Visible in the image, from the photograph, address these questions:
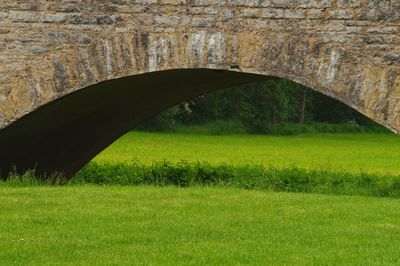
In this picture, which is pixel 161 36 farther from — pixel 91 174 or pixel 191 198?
pixel 91 174

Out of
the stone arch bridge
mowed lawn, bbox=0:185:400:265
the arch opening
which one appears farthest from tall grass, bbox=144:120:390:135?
the stone arch bridge

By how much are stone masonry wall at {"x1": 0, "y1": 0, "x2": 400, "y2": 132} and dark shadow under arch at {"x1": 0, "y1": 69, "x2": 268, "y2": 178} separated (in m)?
0.28

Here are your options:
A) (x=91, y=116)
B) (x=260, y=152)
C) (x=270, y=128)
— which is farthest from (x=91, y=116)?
(x=270, y=128)

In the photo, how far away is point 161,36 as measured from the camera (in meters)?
10.2

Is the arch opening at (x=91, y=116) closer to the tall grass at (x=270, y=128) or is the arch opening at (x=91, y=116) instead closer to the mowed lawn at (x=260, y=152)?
the mowed lawn at (x=260, y=152)

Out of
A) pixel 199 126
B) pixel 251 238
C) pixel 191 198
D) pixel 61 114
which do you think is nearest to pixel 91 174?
pixel 61 114

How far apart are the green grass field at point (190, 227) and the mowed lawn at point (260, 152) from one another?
8613 millimetres

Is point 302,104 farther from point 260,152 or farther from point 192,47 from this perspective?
point 192,47

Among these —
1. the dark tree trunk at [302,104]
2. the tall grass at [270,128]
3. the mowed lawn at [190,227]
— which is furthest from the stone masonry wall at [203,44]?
the dark tree trunk at [302,104]

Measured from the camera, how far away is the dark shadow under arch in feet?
36.6

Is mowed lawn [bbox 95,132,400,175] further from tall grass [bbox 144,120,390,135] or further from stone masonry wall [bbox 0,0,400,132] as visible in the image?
stone masonry wall [bbox 0,0,400,132]

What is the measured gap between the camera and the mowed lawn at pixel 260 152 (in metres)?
23.0

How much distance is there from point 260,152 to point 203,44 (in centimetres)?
1879

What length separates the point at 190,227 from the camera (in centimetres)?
884
